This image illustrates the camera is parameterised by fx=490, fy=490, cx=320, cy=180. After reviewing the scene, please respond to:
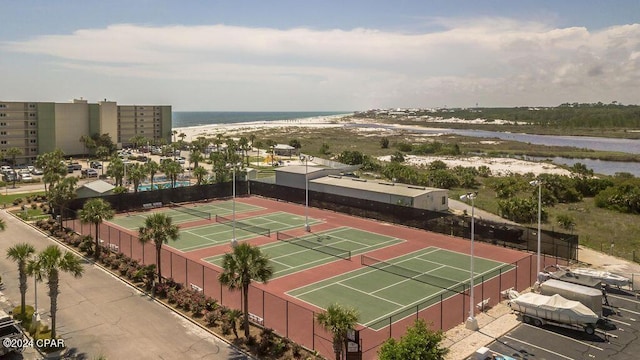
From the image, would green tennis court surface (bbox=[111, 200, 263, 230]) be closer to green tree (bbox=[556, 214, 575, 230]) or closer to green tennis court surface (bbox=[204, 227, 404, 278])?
green tennis court surface (bbox=[204, 227, 404, 278])

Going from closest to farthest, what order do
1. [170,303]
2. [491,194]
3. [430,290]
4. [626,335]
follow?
[626,335], [170,303], [430,290], [491,194]

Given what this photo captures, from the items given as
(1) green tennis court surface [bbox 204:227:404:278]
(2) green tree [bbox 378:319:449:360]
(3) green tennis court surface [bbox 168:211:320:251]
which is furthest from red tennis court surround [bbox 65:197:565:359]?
(2) green tree [bbox 378:319:449:360]

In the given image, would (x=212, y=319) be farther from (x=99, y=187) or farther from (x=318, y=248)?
(x=99, y=187)

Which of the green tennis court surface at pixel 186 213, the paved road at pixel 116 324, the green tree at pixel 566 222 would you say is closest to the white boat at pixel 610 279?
the green tree at pixel 566 222

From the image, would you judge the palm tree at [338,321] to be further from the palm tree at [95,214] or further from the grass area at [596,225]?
the grass area at [596,225]

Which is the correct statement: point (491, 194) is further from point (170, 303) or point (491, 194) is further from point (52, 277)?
point (52, 277)

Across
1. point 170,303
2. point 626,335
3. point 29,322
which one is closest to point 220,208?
point 170,303
